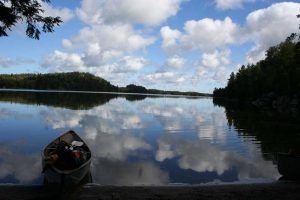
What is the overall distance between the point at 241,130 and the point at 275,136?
252 inches

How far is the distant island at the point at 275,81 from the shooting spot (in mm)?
95463

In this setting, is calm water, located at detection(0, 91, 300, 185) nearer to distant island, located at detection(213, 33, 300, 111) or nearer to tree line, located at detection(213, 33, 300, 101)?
tree line, located at detection(213, 33, 300, 101)

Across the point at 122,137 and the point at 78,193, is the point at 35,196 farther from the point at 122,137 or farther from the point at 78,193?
the point at 122,137

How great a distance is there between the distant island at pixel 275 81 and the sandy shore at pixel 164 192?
6742 centimetres

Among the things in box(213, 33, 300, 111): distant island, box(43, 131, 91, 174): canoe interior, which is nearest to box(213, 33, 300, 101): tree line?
box(213, 33, 300, 111): distant island

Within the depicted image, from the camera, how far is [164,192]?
15727 mm

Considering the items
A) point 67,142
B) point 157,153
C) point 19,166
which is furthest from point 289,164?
point 19,166

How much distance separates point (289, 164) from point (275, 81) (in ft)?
309

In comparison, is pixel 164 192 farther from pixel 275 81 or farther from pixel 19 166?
pixel 275 81

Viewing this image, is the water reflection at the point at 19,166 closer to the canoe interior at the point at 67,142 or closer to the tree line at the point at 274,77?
the canoe interior at the point at 67,142

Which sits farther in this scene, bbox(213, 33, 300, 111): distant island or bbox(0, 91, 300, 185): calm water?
bbox(213, 33, 300, 111): distant island

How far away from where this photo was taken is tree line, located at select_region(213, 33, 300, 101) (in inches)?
3743

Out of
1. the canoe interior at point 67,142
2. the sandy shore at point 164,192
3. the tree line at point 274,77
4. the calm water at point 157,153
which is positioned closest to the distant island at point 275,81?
the tree line at point 274,77

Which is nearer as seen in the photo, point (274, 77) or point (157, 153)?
point (157, 153)
